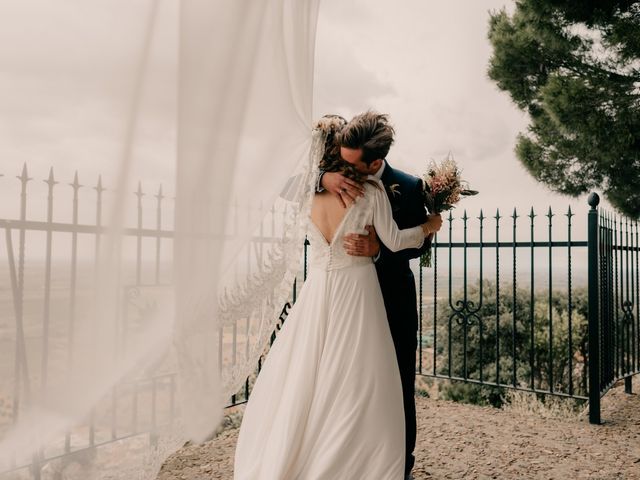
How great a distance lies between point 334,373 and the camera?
2.21 m

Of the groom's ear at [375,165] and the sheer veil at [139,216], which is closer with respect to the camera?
the sheer veil at [139,216]

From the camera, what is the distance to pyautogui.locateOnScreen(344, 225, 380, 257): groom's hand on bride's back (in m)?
2.29

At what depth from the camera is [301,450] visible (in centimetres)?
220

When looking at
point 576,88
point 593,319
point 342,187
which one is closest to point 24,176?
point 342,187

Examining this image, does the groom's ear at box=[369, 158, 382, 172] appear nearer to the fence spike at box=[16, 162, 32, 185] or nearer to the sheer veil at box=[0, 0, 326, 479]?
the sheer veil at box=[0, 0, 326, 479]

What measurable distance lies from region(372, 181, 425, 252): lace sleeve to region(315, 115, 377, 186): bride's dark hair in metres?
0.12

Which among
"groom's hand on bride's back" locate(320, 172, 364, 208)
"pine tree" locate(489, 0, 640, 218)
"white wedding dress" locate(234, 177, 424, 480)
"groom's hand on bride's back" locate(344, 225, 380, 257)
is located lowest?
"white wedding dress" locate(234, 177, 424, 480)

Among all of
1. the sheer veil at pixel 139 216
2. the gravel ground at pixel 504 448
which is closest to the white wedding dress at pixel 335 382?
the sheer veil at pixel 139 216

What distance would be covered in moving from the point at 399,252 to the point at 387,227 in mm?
297

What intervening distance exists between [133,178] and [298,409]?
1.39 m

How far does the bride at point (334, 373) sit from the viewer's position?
2141mm

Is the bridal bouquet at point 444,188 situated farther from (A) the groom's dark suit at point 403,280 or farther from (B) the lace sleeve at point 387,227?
(B) the lace sleeve at point 387,227

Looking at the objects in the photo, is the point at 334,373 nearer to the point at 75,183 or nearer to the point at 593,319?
the point at 75,183

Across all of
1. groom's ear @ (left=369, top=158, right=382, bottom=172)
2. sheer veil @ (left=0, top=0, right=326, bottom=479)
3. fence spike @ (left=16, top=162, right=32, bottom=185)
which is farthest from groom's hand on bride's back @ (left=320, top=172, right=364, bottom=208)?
fence spike @ (left=16, top=162, right=32, bottom=185)
